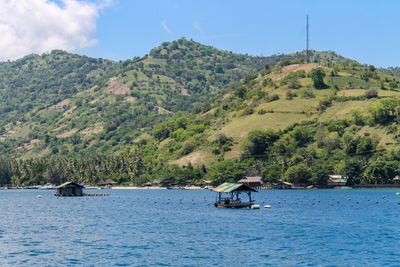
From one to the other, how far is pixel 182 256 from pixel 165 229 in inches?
979

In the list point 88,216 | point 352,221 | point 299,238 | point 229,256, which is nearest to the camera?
point 229,256

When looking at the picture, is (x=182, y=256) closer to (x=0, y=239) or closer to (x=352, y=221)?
(x=0, y=239)

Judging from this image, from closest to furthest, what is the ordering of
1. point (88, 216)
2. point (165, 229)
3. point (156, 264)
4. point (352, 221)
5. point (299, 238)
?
point (156, 264)
point (299, 238)
point (165, 229)
point (352, 221)
point (88, 216)

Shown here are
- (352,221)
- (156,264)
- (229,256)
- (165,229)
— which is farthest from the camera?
(352,221)

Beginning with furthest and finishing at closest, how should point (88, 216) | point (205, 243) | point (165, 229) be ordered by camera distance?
point (88, 216) → point (165, 229) → point (205, 243)

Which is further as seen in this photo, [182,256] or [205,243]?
[205,243]

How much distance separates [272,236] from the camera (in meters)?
74.2

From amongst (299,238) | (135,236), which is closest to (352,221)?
(299,238)

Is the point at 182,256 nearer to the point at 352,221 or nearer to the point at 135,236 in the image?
Result: the point at 135,236

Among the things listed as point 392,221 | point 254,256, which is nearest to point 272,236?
point 254,256

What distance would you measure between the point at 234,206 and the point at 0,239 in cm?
5986

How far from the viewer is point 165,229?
83.0 metres

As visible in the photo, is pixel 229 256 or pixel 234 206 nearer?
pixel 229 256

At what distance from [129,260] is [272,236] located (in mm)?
25497
